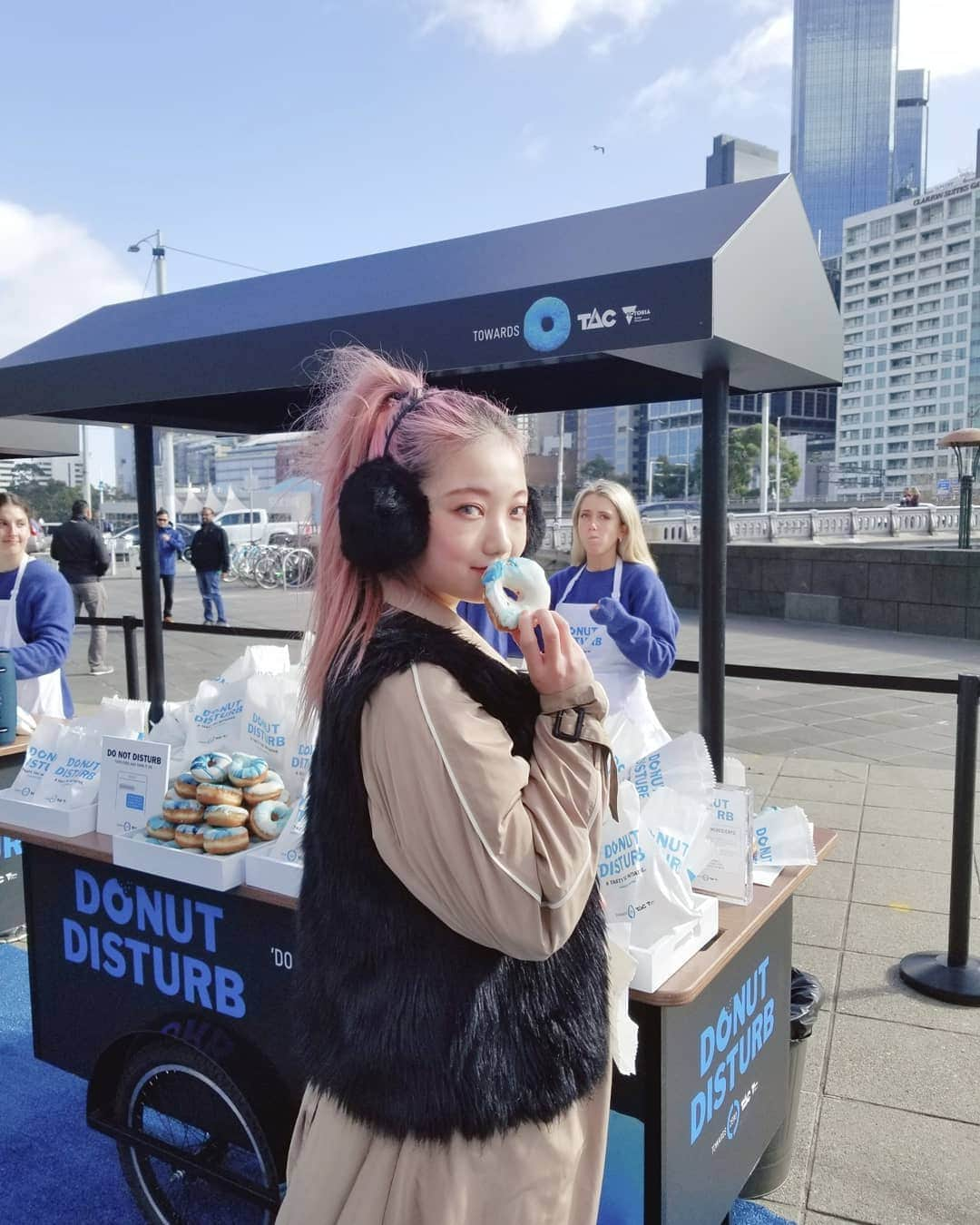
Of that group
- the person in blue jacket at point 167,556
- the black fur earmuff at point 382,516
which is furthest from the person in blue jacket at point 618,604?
the person in blue jacket at point 167,556

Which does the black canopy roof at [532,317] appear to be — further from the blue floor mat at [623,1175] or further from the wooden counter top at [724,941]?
the blue floor mat at [623,1175]

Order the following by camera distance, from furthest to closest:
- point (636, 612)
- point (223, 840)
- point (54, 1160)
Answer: point (636, 612)
point (54, 1160)
point (223, 840)

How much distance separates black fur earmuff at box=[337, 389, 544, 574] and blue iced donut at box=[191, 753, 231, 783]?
128cm

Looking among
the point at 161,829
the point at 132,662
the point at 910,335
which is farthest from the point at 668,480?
the point at 161,829

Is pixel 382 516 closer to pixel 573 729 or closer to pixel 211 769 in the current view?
pixel 573 729

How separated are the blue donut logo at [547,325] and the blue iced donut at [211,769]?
1.30m

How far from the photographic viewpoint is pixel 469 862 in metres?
1.04

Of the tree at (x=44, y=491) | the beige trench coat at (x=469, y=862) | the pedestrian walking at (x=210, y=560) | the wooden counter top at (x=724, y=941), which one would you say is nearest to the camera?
the beige trench coat at (x=469, y=862)

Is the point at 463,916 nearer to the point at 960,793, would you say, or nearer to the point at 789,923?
the point at 789,923

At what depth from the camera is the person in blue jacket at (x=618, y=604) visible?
3.59 metres

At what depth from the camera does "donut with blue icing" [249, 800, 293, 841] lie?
89.7 inches

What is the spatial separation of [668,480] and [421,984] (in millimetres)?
107496

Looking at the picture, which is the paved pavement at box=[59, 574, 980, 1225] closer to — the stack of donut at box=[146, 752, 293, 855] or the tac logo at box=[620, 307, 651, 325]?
the stack of donut at box=[146, 752, 293, 855]

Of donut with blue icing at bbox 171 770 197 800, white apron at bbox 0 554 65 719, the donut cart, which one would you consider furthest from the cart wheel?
white apron at bbox 0 554 65 719
